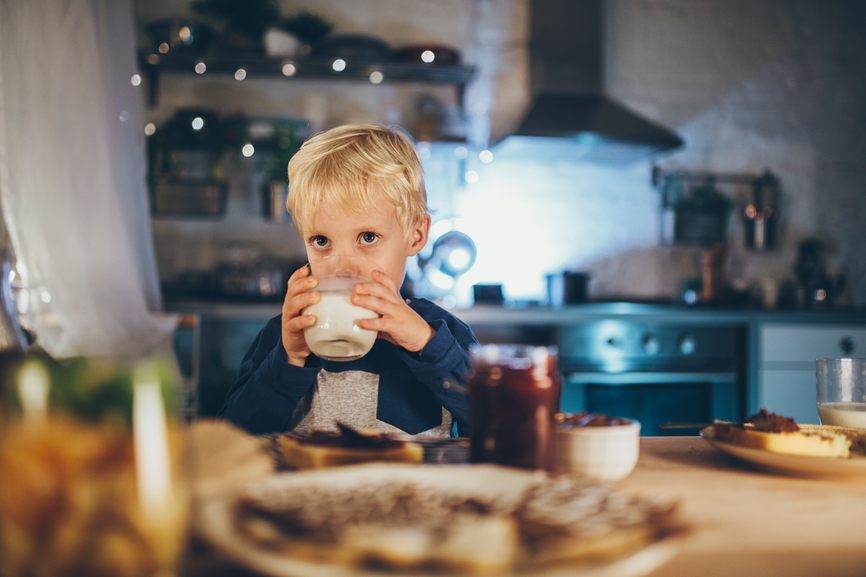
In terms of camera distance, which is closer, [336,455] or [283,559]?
[283,559]

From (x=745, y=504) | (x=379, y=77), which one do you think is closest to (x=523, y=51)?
(x=379, y=77)

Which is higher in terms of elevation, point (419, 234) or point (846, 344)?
point (419, 234)

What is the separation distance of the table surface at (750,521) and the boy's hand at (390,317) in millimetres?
365

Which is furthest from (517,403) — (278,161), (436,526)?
(278,161)

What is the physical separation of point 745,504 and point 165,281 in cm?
328

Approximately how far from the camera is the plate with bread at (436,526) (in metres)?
0.33

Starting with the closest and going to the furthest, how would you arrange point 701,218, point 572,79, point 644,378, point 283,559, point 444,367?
point 283,559, point 444,367, point 644,378, point 572,79, point 701,218

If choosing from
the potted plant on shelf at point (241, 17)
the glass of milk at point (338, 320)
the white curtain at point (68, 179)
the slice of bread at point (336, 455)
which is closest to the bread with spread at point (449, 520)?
the slice of bread at point (336, 455)

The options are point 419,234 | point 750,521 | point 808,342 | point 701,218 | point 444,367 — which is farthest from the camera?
point 701,218

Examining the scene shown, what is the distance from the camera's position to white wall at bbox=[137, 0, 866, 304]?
342 cm

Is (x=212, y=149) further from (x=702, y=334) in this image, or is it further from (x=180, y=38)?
(x=702, y=334)

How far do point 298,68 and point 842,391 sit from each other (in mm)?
2983

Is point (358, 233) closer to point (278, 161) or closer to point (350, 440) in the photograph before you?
point (350, 440)

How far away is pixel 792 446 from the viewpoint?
703 mm
